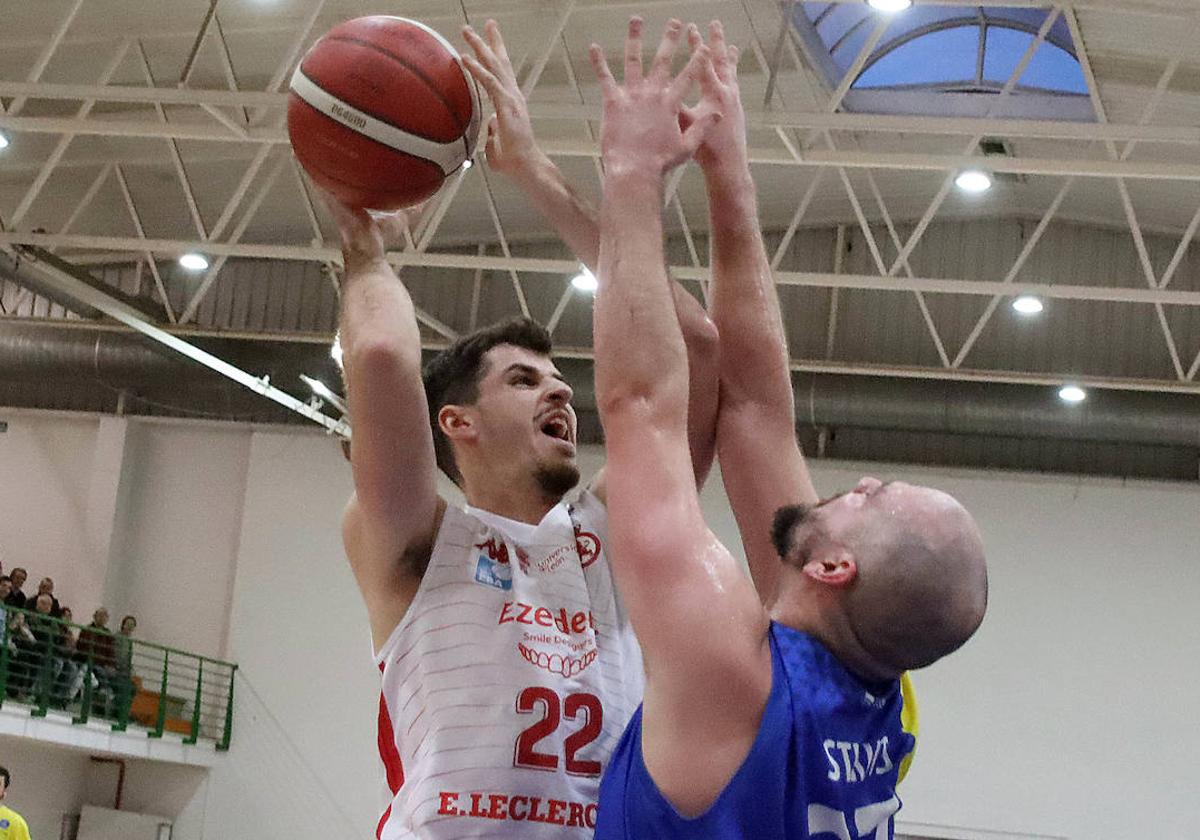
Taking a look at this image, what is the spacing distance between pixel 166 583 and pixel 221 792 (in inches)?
127

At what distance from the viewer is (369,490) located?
129 inches

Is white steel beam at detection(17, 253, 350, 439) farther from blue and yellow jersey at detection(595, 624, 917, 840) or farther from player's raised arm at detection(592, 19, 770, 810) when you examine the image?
blue and yellow jersey at detection(595, 624, 917, 840)

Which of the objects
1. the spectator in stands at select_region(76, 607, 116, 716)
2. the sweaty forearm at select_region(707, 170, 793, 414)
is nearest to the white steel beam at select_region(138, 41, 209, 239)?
the spectator in stands at select_region(76, 607, 116, 716)

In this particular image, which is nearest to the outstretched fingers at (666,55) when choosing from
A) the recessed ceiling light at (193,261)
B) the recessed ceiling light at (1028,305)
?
the recessed ceiling light at (193,261)

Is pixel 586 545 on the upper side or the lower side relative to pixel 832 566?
upper

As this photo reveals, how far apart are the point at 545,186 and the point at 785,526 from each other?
38.8 inches

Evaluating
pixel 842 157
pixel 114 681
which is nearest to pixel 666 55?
pixel 842 157

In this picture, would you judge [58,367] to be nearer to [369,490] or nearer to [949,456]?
[949,456]

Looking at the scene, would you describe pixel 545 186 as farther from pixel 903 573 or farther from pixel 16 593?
pixel 16 593

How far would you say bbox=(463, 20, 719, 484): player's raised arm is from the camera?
11.3 ft

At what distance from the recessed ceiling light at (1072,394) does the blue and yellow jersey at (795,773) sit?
1756cm

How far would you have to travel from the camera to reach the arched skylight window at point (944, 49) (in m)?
14.9

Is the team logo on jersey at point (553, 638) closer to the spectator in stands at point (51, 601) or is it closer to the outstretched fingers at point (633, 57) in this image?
the outstretched fingers at point (633, 57)

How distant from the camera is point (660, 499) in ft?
9.20
